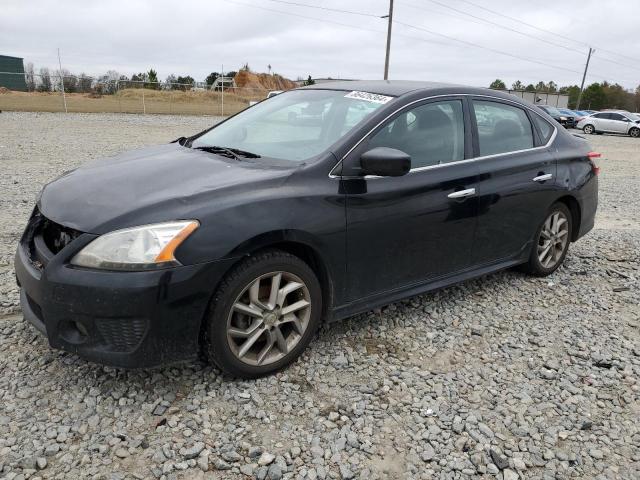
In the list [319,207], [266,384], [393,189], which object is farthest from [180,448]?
[393,189]

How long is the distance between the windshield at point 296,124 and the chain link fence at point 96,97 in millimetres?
25274

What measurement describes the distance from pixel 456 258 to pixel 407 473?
1.82m

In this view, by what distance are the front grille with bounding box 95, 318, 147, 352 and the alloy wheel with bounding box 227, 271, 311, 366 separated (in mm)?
448

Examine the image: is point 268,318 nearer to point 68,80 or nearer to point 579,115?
point 68,80

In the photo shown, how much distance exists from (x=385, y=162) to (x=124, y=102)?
32.5 metres

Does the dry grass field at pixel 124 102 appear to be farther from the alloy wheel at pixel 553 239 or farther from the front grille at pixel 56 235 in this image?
the alloy wheel at pixel 553 239

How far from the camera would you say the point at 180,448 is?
2.40 metres

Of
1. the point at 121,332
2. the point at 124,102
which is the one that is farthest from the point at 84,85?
the point at 121,332

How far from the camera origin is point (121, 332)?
248 cm

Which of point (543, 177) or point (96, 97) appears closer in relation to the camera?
point (543, 177)

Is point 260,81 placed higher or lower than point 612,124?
higher

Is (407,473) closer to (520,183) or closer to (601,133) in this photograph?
(520,183)

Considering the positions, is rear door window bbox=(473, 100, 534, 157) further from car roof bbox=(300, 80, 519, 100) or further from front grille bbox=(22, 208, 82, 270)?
front grille bbox=(22, 208, 82, 270)

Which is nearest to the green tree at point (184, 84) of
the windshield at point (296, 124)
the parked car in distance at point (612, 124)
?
the parked car in distance at point (612, 124)
